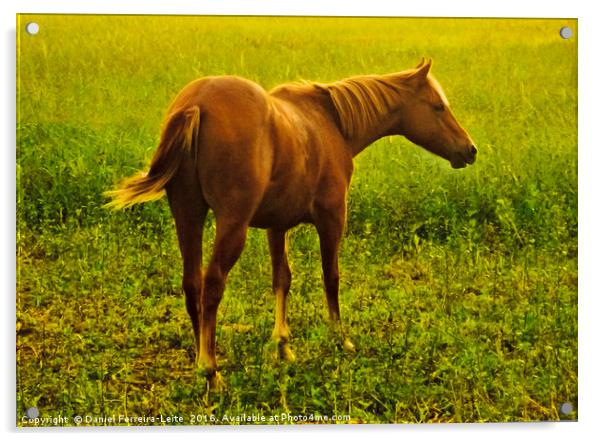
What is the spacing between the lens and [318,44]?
4.91 meters

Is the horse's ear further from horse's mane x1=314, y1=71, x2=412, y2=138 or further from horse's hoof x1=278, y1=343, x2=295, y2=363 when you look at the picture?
horse's hoof x1=278, y1=343, x2=295, y2=363

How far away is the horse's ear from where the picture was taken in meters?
4.96

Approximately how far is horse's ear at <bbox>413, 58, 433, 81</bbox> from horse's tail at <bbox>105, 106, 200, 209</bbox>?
1228 millimetres

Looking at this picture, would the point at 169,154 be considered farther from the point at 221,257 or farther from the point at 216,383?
the point at 216,383

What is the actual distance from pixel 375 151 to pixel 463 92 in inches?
20.2

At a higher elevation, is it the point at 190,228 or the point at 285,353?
the point at 190,228

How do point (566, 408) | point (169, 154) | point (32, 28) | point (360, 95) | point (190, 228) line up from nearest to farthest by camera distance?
point (169, 154) < point (190, 228) < point (32, 28) < point (566, 408) < point (360, 95)

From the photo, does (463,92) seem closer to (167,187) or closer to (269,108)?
(269,108)

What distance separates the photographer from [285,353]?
15.7 feet

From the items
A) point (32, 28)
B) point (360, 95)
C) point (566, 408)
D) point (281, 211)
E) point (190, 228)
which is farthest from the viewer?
point (360, 95)

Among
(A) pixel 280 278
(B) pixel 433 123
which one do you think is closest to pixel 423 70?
(B) pixel 433 123

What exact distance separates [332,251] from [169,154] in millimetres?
980

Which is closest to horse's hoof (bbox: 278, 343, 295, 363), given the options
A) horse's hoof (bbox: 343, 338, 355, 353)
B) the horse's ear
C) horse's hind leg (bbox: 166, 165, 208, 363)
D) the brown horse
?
the brown horse

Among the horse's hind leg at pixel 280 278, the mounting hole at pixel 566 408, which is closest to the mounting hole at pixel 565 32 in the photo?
the horse's hind leg at pixel 280 278
